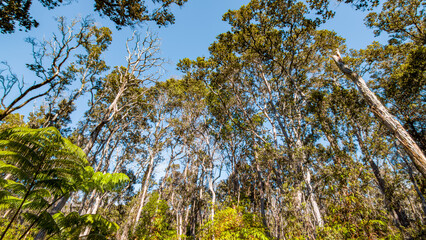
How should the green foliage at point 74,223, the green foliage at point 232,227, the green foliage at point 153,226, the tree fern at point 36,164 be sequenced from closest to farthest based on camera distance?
the tree fern at point 36,164 → the green foliage at point 74,223 → the green foliage at point 232,227 → the green foliage at point 153,226

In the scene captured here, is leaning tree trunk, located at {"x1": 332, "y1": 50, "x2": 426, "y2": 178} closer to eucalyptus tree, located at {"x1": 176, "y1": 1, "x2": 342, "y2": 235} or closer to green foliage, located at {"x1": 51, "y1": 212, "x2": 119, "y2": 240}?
eucalyptus tree, located at {"x1": 176, "y1": 1, "x2": 342, "y2": 235}

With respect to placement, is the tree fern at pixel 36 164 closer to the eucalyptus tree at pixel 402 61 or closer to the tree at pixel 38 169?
the tree at pixel 38 169

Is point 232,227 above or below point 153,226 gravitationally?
below

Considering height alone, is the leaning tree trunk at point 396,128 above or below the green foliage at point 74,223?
above

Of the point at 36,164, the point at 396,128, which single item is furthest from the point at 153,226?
the point at 396,128

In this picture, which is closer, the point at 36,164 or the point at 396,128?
the point at 36,164

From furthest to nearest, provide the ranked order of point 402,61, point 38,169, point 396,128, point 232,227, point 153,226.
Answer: point 402,61
point 153,226
point 232,227
point 396,128
point 38,169

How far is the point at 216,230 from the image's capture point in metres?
6.41

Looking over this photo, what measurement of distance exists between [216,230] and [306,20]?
1023cm

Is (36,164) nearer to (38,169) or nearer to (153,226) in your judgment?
(38,169)

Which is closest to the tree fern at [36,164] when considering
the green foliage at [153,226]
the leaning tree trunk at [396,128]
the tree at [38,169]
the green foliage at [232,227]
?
the tree at [38,169]

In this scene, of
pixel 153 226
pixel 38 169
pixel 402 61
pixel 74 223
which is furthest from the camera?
pixel 402 61

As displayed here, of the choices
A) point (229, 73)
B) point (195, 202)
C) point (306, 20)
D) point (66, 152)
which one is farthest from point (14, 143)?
point (195, 202)

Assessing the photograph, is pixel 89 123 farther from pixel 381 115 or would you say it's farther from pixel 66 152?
pixel 381 115
